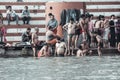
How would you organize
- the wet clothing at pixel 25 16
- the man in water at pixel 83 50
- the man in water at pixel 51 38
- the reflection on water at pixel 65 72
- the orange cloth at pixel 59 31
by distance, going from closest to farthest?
the reflection on water at pixel 65 72 → the man in water at pixel 83 50 → the man in water at pixel 51 38 → the orange cloth at pixel 59 31 → the wet clothing at pixel 25 16

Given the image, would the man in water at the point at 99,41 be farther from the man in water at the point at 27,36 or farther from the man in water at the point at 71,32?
the man in water at the point at 27,36

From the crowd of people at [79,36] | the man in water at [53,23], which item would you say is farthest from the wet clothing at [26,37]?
the man in water at [53,23]

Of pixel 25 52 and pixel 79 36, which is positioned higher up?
pixel 79 36

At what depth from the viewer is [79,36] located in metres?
25.6

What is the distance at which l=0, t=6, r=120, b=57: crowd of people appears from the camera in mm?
25047

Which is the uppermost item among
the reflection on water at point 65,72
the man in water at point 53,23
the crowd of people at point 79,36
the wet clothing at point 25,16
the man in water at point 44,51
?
the wet clothing at point 25,16

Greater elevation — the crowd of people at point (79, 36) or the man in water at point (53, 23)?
the man in water at point (53, 23)

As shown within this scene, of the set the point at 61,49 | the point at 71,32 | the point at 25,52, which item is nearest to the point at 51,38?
the point at 71,32

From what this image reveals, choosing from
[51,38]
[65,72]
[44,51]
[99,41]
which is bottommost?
[65,72]

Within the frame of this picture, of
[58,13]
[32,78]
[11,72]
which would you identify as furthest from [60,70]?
[58,13]

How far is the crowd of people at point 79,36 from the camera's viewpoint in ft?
82.2

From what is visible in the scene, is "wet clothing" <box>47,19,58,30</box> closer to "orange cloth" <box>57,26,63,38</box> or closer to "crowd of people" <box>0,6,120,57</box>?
"crowd of people" <box>0,6,120,57</box>

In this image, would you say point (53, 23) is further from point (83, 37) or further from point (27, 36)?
point (83, 37)

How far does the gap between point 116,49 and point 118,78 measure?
1152cm
